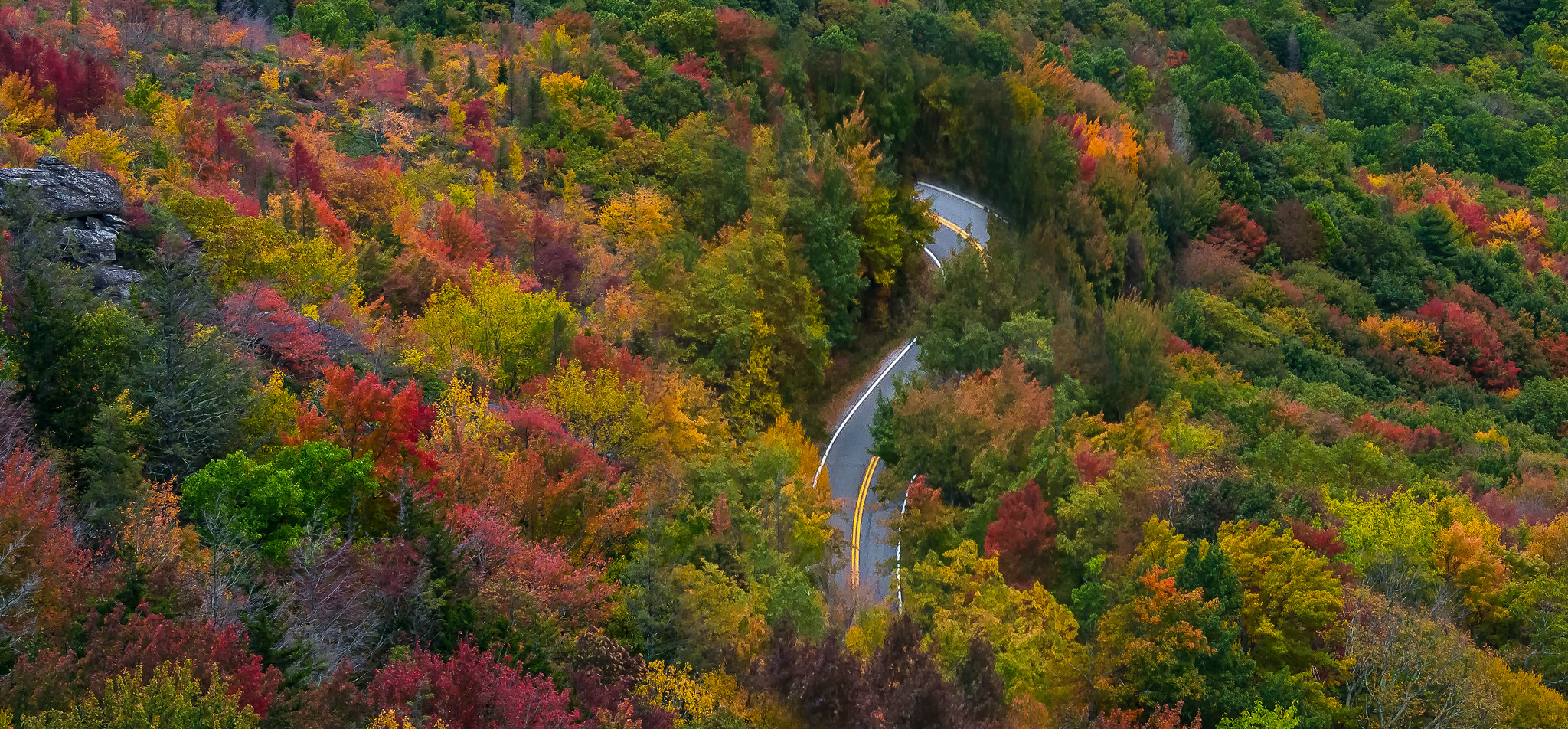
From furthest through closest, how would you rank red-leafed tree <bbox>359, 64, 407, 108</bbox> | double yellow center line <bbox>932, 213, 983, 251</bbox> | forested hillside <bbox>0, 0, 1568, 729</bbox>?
double yellow center line <bbox>932, 213, 983, 251</bbox> < red-leafed tree <bbox>359, 64, 407, 108</bbox> < forested hillside <bbox>0, 0, 1568, 729</bbox>

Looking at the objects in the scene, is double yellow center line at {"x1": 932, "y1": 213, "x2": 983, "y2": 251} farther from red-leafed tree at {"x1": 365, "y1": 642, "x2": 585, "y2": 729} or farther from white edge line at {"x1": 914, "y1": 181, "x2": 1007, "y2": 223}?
red-leafed tree at {"x1": 365, "y1": 642, "x2": 585, "y2": 729}

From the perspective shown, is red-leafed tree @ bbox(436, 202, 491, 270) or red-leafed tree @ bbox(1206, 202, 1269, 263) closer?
red-leafed tree @ bbox(436, 202, 491, 270)

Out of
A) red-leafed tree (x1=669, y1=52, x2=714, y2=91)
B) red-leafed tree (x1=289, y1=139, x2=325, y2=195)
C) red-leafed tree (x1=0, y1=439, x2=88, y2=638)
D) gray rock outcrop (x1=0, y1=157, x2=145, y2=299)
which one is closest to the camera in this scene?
red-leafed tree (x1=0, y1=439, x2=88, y2=638)

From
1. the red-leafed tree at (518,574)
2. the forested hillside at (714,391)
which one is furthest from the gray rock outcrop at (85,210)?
the red-leafed tree at (518,574)

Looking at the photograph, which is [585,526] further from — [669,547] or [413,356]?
[413,356]

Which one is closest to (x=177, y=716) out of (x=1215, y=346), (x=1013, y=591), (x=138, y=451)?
(x=138, y=451)

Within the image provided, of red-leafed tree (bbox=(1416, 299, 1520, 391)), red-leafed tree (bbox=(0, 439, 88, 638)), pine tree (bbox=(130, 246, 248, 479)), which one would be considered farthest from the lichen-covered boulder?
red-leafed tree (bbox=(1416, 299, 1520, 391))

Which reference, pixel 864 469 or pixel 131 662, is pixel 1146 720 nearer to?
pixel 864 469

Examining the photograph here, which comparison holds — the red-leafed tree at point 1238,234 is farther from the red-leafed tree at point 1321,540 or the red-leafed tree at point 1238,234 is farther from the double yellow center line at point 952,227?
the red-leafed tree at point 1321,540
